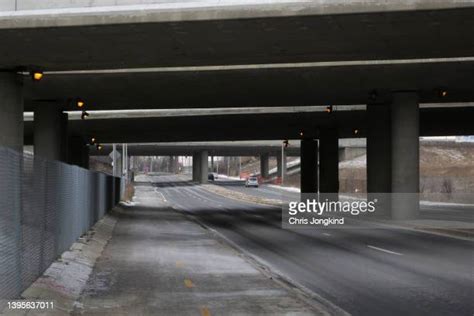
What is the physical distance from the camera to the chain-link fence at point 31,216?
903 centimetres

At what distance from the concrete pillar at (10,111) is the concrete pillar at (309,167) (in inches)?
1392

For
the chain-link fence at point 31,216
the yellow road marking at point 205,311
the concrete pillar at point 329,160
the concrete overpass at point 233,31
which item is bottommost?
the yellow road marking at point 205,311

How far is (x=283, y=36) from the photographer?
17.8 metres

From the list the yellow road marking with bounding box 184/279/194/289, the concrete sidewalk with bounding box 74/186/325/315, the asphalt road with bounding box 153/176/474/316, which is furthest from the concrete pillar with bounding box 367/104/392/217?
the yellow road marking with bounding box 184/279/194/289

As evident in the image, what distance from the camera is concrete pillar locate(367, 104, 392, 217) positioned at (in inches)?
1444

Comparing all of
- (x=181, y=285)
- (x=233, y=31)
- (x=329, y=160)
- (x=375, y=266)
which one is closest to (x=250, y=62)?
(x=233, y=31)

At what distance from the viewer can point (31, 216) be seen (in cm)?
1109

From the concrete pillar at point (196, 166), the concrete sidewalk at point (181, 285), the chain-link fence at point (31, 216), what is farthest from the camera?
the concrete pillar at point (196, 166)

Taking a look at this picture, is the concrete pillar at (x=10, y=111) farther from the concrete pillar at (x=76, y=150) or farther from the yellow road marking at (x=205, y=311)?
the concrete pillar at (x=76, y=150)

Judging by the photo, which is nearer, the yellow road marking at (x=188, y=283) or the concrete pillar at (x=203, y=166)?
the yellow road marking at (x=188, y=283)

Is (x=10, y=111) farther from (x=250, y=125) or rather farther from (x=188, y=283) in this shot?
(x=250, y=125)

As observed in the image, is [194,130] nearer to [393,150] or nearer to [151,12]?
[393,150]

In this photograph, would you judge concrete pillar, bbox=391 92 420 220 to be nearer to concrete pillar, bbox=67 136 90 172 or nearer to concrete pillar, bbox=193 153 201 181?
concrete pillar, bbox=67 136 90 172

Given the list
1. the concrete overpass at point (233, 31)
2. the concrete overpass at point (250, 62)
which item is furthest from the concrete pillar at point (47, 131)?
the concrete overpass at point (233, 31)
